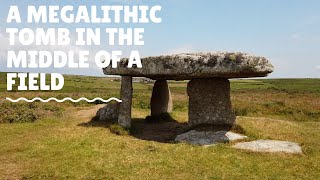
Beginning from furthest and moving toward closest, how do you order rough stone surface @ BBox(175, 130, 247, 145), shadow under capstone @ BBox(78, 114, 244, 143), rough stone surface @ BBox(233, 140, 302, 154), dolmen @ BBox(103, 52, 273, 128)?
shadow under capstone @ BBox(78, 114, 244, 143)
rough stone surface @ BBox(175, 130, 247, 145)
dolmen @ BBox(103, 52, 273, 128)
rough stone surface @ BBox(233, 140, 302, 154)

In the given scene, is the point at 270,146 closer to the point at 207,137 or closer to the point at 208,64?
the point at 207,137

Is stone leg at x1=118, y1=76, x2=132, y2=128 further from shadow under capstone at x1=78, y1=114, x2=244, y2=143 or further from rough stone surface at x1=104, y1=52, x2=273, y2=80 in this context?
rough stone surface at x1=104, y1=52, x2=273, y2=80

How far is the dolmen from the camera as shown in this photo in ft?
59.4

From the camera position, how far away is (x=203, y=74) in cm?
1892

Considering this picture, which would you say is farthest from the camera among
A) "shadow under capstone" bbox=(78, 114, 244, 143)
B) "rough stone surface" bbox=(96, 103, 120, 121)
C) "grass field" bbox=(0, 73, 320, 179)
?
"rough stone surface" bbox=(96, 103, 120, 121)

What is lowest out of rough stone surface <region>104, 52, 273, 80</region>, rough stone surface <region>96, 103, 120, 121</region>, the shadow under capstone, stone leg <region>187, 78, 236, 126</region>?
the shadow under capstone

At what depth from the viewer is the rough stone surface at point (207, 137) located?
18734 mm

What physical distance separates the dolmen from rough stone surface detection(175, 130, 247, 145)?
160 cm

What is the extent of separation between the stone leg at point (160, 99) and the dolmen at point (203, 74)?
5.35m

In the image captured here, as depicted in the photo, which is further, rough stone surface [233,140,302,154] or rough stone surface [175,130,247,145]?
rough stone surface [175,130,247,145]

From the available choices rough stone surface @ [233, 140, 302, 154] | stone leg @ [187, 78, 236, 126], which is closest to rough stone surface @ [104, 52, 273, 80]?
stone leg @ [187, 78, 236, 126]

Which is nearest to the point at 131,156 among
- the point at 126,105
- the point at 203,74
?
the point at 203,74

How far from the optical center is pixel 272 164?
15148 millimetres

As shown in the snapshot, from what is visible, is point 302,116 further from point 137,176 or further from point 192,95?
point 137,176
